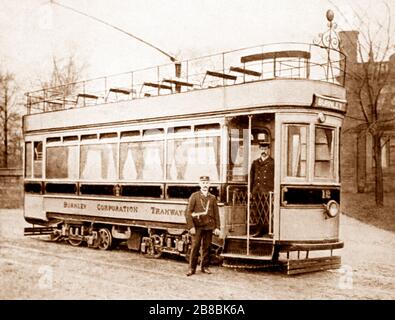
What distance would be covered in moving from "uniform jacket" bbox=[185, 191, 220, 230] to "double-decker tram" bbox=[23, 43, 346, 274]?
Answer: 1.58ft

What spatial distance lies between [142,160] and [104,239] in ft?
7.21

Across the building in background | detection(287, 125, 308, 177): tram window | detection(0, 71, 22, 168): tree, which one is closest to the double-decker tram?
detection(287, 125, 308, 177): tram window

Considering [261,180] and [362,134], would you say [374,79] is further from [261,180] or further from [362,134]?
[261,180]

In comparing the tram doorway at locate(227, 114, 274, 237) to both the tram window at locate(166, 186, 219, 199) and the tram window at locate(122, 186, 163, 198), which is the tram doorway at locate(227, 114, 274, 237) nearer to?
the tram window at locate(166, 186, 219, 199)

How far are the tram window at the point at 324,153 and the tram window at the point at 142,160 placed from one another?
288cm

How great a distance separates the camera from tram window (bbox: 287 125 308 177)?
9945mm

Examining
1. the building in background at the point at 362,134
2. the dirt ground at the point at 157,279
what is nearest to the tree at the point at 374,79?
the building in background at the point at 362,134

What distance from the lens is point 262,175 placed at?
33.4 ft

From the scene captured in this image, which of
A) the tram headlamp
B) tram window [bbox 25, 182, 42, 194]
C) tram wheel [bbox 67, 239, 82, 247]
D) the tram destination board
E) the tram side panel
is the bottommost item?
tram wheel [bbox 67, 239, 82, 247]

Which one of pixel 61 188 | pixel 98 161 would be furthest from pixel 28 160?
pixel 98 161

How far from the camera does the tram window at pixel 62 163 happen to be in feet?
44.2

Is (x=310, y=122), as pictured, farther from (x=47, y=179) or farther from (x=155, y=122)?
(x=47, y=179)

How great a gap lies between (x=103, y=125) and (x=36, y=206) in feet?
10.0
